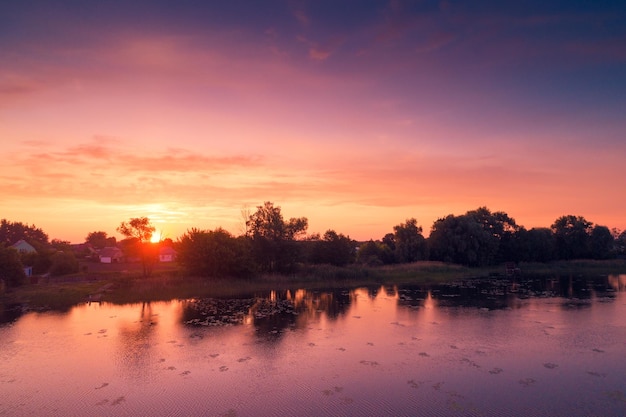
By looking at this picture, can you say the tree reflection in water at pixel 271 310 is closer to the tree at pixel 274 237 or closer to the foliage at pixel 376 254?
the tree at pixel 274 237

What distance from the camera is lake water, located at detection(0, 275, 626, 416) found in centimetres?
1470

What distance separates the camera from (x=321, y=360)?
1988 cm

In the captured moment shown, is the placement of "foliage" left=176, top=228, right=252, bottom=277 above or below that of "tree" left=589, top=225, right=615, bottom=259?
below

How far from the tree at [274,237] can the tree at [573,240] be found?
176ft

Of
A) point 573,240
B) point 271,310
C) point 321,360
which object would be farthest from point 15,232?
point 573,240

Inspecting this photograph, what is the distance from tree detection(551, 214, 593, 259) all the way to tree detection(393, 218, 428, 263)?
30.1 m

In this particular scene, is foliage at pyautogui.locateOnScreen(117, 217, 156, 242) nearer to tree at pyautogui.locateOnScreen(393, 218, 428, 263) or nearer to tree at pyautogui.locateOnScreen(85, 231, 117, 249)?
tree at pyautogui.locateOnScreen(393, 218, 428, 263)

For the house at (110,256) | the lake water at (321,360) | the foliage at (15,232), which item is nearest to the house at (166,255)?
the house at (110,256)

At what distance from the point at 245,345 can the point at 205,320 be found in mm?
8194

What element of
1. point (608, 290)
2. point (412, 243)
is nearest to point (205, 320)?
point (608, 290)

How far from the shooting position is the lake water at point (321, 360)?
48.2ft

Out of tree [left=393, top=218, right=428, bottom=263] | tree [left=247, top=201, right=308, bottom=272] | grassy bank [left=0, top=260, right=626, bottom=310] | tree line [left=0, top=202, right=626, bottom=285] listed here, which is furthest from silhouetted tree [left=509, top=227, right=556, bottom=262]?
tree [left=247, top=201, right=308, bottom=272]

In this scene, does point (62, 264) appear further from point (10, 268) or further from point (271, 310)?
point (271, 310)

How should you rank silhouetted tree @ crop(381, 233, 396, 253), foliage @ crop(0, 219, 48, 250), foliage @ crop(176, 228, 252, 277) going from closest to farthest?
1. foliage @ crop(176, 228, 252, 277)
2. silhouetted tree @ crop(381, 233, 396, 253)
3. foliage @ crop(0, 219, 48, 250)
